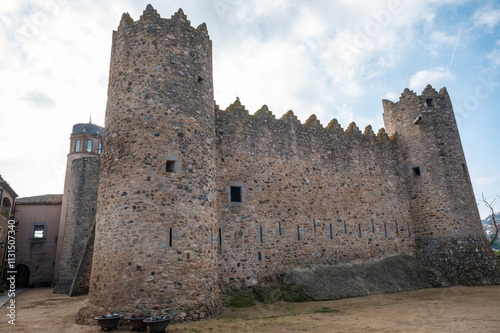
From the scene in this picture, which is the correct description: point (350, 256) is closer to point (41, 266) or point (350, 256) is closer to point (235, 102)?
point (235, 102)

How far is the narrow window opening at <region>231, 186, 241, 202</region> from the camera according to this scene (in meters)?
12.3

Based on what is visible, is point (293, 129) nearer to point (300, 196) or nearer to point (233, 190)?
point (300, 196)

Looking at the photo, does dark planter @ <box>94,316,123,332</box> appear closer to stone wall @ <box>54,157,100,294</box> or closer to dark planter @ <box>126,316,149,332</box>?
dark planter @ <box>126,316,149,332</box>

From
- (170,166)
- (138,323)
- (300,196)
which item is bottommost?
(138,323)

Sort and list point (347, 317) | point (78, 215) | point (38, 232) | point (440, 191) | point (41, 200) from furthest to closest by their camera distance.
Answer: point (41, 200) → point (38, 232) → point (78, 215) → point (440, 191) → point (347, 317)

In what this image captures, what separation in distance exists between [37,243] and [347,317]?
2601 cm

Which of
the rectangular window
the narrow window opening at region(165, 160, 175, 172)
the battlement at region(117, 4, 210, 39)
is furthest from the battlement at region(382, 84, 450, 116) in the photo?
the rectangular window

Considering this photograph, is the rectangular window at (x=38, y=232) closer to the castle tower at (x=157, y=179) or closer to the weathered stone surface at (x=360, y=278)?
the castle tower at (x=157, y=179)

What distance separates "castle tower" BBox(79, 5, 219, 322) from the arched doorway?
21.6 meters

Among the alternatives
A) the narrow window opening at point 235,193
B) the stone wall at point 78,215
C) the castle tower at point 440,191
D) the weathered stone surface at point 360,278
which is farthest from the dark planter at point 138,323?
the castle tower at point 440,191

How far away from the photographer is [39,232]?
26.2 meters

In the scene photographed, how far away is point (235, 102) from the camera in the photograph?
1357cm

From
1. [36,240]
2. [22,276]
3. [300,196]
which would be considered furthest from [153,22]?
[22,276]

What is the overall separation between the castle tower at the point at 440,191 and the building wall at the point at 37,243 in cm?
2638
